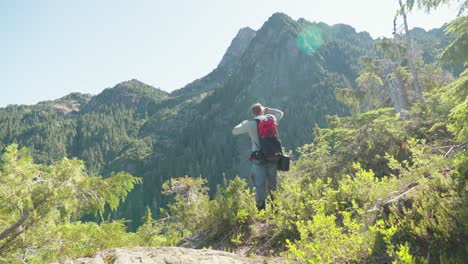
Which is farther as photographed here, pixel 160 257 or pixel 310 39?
pixel 310 39

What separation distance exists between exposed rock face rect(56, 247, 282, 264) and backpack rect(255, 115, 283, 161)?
7.87 feet

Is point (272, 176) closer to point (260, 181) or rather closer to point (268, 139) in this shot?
point (260, 181)

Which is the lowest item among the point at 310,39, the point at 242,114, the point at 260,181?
the point at 260,181

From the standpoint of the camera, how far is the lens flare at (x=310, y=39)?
155875 millimetres

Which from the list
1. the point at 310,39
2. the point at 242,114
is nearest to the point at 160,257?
the point at 242,114

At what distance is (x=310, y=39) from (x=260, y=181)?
565 ft

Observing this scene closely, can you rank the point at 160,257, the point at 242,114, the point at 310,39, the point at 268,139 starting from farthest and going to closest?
the point at 310,39
the point at 242,114
the point at 268,139
the point at 160,257

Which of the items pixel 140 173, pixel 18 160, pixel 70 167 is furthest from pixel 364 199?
pixel 140 173

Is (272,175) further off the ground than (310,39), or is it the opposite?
(310,39)

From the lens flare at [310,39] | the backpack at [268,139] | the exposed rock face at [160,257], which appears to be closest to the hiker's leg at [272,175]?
the backpack at [268,139]

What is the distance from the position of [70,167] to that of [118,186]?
85cm

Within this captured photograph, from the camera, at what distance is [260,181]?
19.9 ft

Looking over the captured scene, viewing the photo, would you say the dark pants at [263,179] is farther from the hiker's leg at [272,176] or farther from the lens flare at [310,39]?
the lens flare at [310,39]

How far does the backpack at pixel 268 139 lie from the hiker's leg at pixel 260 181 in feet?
0.81
